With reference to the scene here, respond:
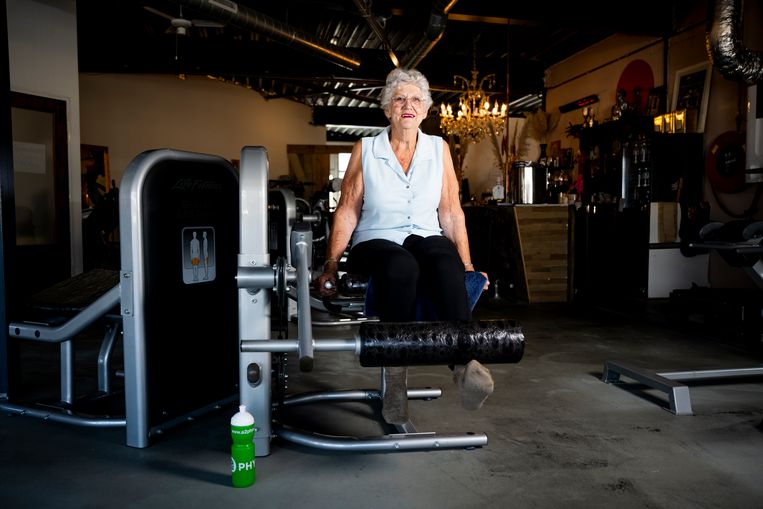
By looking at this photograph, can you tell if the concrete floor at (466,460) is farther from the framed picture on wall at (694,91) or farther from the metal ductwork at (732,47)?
the framed picture on wall at (694,91)

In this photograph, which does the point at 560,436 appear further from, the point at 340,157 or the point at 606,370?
the point at 340,157

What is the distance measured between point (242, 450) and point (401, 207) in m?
1.04

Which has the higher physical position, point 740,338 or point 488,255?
point 488,255

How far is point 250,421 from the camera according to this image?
185 centimetres

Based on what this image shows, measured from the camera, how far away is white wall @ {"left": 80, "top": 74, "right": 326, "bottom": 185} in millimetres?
10062

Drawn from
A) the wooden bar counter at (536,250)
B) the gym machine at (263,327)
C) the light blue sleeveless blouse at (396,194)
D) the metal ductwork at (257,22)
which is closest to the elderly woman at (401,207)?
the light blue sleeveless blouse at (396,194)

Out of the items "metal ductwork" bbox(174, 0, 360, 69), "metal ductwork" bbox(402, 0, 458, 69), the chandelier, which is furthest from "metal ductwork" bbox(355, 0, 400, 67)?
the chandelier

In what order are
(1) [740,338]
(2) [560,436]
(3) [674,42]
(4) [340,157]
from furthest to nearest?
(4) [340,157], (3) [674,42], (1) [740,338], (2) [560,436]

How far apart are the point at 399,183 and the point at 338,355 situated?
169 centimetres

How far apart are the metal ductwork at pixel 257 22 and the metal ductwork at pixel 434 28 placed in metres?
0.97

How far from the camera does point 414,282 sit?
79.0 inches

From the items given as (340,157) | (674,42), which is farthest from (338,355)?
(340,157)

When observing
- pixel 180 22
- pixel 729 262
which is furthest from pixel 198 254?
pixel 180 22

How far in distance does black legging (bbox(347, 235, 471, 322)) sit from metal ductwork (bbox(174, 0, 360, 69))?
4.64 metres
